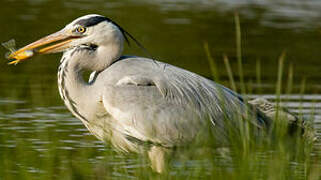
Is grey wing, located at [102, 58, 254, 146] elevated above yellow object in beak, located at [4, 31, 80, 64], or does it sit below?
below

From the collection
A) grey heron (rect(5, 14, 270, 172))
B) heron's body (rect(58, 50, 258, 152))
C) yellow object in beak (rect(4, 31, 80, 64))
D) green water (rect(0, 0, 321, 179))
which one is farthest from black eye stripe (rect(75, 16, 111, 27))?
green water (rect(0, 0, 321, 179))

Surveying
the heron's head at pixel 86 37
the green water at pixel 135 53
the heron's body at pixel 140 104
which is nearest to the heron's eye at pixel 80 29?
the heron's head at pixel 86 37

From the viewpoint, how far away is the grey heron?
6.85m

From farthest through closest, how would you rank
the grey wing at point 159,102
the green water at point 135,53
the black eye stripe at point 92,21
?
1. the black eye stripe at point 92,21
2. the grey wing at point 159,102
3. the green water at point 135,53

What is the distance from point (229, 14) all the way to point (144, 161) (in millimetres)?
12393

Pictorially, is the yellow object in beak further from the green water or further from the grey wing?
the green water

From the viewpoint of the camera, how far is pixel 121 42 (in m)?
7.21

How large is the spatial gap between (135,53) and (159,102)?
5.82 metres

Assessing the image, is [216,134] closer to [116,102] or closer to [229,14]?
[116,102]

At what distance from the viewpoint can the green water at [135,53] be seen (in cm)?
567

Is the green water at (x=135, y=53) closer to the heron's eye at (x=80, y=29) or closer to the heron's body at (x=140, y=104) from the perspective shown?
the heron's body at (x=140, y=104)

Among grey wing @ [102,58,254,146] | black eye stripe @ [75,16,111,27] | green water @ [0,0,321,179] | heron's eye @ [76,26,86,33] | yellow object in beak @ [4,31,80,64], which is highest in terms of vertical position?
black eye stripe @ [75,16,111,27]

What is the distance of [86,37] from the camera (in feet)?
23.5

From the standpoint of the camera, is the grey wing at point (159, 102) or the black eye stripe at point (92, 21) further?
the black eye stripe at point (92, 21)
